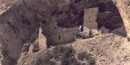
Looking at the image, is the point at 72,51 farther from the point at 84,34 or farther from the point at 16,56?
the point at 16,56

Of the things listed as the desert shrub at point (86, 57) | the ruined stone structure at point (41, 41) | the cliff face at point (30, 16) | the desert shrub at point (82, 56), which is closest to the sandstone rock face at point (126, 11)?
the desert shrub at point (86, 57)

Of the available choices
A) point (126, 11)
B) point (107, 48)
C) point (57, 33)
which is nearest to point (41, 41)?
point (57, 33)

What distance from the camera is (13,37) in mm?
33594

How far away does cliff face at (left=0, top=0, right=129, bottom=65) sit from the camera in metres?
31.7

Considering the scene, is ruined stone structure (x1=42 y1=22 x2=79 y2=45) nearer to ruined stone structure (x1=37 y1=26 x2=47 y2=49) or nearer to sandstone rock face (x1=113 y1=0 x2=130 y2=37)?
ruined stone structure (x1=37 y1=26 x2=47 y2=49)

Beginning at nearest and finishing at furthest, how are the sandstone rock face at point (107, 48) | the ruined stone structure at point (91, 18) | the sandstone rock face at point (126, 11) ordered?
the sandstone rock face at point (126, 11)
the sandstone rock face at point (107, 48)
the ruined stone structure at point (91, 18)

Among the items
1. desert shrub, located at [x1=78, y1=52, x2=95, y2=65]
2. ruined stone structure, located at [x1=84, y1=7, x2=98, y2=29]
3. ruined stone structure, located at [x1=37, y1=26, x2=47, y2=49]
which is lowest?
desert shrub, located at [x1=78, y1=52, x2=95, y2=65]

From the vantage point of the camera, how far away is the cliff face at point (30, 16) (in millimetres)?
31703

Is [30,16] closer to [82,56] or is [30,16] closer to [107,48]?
[82,56]

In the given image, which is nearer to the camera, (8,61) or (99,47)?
→ (99,47)

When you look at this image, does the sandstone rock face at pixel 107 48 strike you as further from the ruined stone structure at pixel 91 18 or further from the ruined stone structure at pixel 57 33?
the ruined stone structure at pixel 57 33

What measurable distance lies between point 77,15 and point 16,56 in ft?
21.7

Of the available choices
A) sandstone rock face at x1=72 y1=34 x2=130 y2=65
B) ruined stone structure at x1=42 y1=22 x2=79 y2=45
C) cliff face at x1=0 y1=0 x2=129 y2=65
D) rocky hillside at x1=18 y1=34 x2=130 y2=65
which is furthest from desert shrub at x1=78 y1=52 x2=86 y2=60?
cliff face at x1=0 y1=0 x2=129 y2=65

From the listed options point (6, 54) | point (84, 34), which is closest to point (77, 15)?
point (84, 34)
